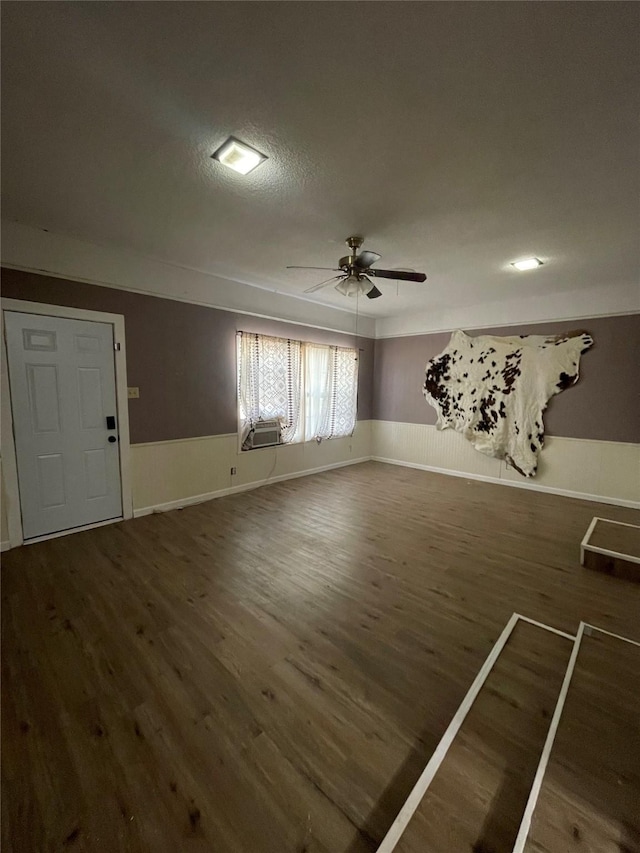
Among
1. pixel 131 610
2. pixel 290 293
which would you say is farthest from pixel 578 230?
pixel 131 610

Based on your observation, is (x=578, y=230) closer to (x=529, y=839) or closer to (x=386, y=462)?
(x=529, y=839)

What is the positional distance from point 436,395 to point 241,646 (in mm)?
4744

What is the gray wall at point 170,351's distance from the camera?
302 centimetres

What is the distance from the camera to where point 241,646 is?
1810 mm

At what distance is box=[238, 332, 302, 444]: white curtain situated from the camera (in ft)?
14.2

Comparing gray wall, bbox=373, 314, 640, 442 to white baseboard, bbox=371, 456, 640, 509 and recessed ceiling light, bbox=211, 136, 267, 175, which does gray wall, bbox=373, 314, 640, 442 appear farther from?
recessed ceiling light, bbox=211, 136, 267, 175

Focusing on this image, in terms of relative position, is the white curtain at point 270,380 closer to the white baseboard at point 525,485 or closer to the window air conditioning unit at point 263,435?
the window air conditioning unit at point 263,435

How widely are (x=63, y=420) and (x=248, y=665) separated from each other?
2.69 metres

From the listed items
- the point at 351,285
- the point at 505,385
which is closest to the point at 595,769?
the point at 351,285

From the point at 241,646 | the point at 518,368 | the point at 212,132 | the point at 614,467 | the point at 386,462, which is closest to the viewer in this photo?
the point at 212,132

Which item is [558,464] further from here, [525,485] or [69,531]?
[69,531]

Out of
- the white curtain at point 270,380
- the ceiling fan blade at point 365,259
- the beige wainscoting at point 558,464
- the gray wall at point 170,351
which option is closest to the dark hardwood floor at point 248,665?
the gray wall at point 170,351

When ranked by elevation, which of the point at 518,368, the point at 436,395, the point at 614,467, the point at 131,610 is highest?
the point at 518,368

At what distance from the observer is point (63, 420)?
3020mm
